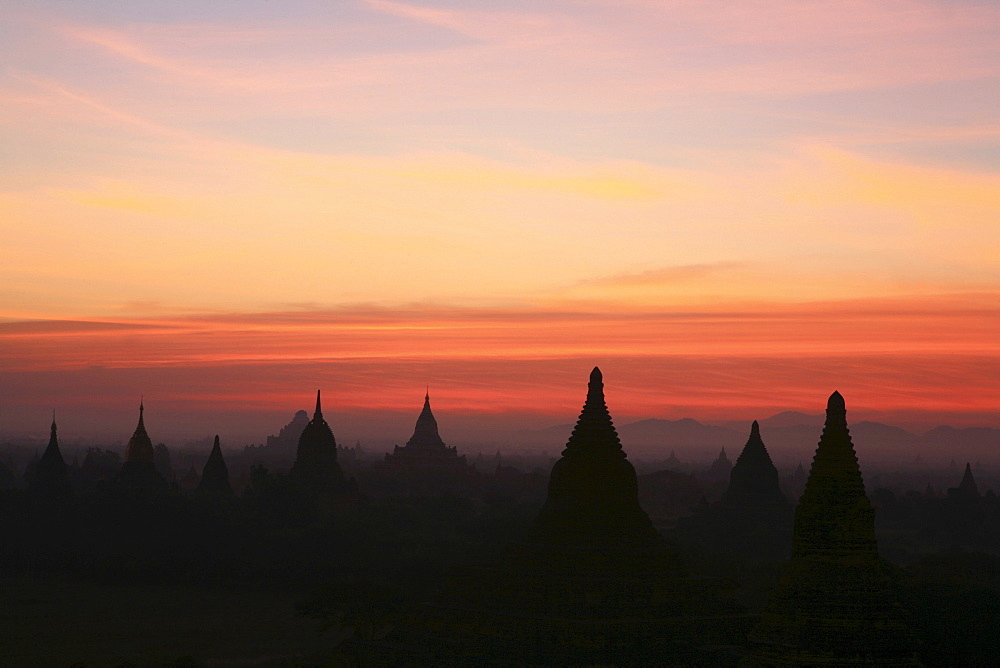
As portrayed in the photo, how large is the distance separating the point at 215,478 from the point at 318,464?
386 inches

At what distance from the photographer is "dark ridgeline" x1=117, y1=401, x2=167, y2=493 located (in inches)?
3954

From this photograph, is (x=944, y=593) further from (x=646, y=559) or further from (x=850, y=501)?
(x=850, y=501)

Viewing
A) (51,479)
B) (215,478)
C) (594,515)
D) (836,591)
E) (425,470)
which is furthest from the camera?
(425,470)

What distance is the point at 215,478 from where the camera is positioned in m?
108

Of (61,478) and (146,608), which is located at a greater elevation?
(61,478)

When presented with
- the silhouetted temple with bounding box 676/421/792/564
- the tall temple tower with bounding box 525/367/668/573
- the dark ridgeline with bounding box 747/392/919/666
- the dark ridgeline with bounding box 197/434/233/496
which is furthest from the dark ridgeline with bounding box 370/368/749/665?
the dark ridgeline with bounding box 197/434/233/496

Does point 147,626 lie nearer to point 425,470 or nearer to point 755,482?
point 755,482

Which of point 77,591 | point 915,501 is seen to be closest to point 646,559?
point 77,591

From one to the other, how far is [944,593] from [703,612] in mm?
11559

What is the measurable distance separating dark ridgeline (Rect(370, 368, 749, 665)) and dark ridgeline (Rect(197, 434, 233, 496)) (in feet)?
220

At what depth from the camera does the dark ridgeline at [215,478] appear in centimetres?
10619

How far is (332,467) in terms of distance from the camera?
4122 inches

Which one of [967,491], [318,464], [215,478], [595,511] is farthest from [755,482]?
[595,511]

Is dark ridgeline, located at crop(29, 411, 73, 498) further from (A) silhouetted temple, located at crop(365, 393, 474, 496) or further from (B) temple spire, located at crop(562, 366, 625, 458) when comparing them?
(B) temple spire, located at crop(562, 366, 625, 458)
